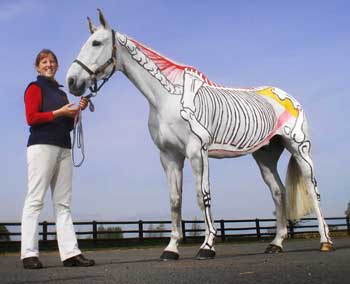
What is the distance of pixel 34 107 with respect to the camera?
5.41 meters

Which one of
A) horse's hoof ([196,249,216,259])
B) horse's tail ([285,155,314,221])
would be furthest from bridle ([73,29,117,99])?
horse's tail ([285,155,314,221])

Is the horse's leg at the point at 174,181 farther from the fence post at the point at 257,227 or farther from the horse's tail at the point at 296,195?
the fence post at the point at 257,227

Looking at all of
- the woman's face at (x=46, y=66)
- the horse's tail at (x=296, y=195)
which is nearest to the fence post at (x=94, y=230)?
the horse's tail at (x=296, y=195)

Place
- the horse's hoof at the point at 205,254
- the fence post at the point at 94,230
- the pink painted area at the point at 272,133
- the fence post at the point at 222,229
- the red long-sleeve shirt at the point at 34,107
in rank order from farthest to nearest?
the fence post at the point at 222,229
the fence post at the point at 94,230
the pink painted area at the point at 272,133
the horse's hoof at the point at 205,254
the red long-sleeve shirt at the point at 34,107

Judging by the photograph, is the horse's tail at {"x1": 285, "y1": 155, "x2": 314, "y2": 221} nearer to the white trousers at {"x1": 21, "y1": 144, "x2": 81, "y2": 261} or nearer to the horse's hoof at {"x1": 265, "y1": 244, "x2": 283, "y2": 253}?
the horse's hoof at {"x1": 265, "y1": 244, "x2": 283, "y2": 253}

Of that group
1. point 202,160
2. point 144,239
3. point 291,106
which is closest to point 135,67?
point 202,160

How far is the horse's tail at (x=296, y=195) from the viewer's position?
7.78m

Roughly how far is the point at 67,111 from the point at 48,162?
1.89ft

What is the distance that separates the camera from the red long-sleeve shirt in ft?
17.5

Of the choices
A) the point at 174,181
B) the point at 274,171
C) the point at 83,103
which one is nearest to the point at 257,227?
the point at 274,171

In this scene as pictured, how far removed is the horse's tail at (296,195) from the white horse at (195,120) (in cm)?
2

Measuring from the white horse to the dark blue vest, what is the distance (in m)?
0.34

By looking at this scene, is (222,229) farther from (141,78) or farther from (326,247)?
(141,78)

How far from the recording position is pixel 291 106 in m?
8.02
